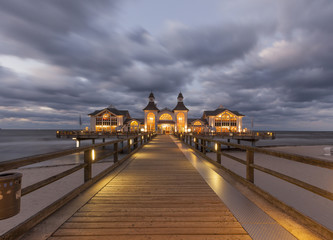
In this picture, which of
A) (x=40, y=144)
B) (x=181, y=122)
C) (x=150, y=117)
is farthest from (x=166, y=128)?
(x=40, y=144)

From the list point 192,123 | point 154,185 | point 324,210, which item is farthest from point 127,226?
point 192,123

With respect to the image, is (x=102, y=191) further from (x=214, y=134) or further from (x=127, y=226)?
(x=214, y=134)

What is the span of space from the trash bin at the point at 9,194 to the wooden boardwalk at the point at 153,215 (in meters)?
0.72

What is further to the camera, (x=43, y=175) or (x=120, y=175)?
(x=43, y=175)

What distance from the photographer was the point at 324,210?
783cm

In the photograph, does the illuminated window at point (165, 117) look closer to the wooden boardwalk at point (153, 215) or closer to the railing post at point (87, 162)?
the wooden boardwalk at point (153, 215)

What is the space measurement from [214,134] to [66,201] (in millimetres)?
39165

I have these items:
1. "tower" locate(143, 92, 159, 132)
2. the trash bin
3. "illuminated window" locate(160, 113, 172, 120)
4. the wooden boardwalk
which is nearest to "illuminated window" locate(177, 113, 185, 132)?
"illuminated window" locate(160, 113, 172, 120)

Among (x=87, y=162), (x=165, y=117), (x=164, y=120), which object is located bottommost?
(x=87, y=162)

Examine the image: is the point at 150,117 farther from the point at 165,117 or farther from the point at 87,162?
the point at 87,162

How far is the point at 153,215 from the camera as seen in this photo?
10.4ft

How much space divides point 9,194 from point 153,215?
214cm

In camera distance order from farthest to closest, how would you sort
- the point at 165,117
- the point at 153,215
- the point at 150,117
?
1. the point at 165,117
2. the point at 150,117
3. the point at 153,215

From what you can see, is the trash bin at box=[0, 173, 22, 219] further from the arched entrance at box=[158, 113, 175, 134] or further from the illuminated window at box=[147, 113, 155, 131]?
the illuminated window at box=[147, 113, 155, 131]
